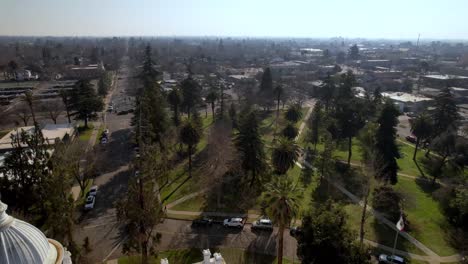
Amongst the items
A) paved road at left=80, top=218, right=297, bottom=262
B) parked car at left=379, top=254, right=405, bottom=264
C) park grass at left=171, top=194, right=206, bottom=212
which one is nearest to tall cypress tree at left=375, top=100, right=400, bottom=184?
parked car at left=379, top=254, right=405, bottom=264

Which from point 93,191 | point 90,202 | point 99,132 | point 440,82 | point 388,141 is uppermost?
point 440,82

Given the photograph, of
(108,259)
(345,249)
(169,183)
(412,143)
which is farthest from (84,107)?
(412,143)

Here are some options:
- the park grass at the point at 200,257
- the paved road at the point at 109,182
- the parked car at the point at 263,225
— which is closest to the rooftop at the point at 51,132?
the paved road at the point at 109,182

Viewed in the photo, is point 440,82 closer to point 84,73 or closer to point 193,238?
point 193,238

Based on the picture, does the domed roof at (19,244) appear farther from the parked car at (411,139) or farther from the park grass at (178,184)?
the parked car at (411,139)

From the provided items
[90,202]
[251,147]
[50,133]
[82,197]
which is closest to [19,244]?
[90,202]

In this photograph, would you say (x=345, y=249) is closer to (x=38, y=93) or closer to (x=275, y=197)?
(x=275, y=197)
